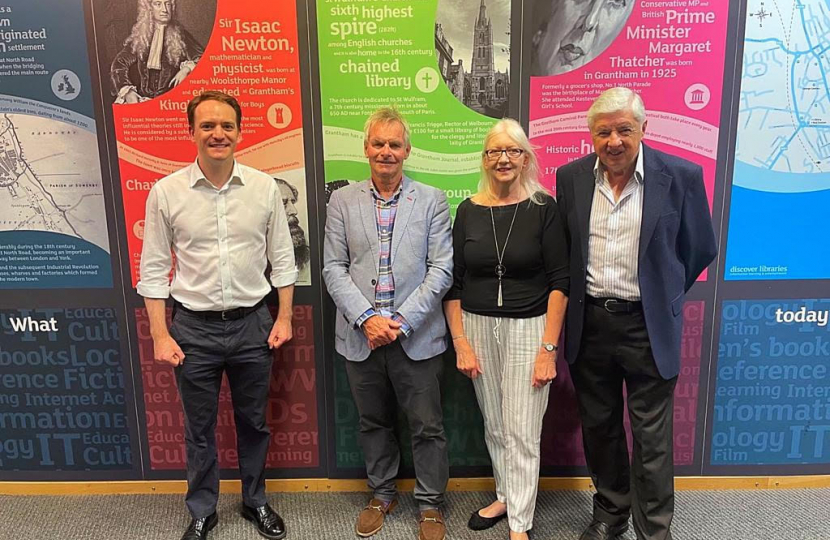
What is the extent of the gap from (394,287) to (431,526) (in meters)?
1.02

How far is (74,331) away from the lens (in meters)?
2.59

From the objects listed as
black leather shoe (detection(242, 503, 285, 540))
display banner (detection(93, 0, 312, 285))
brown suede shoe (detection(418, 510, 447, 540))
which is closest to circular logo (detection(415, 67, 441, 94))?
display banner (detection(93, 0, 312, 285))

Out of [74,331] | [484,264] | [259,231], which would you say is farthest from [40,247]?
[484,264]

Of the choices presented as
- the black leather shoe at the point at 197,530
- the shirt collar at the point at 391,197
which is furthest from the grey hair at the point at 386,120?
the black leather shoe at the point at 197,530

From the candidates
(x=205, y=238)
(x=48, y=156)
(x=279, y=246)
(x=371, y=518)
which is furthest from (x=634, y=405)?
(x=48, y=156)

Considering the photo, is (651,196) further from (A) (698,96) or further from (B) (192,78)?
(B) (192,78)

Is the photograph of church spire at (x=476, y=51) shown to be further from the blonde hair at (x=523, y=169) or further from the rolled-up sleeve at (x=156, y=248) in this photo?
the rolled-up sleeve at (x=156, y=248)

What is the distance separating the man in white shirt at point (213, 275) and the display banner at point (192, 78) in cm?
25

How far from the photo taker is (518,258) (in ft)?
6.77

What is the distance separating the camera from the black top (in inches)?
81.5

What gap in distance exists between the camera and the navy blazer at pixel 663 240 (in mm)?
1898

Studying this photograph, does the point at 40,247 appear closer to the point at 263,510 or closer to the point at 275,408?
the point at 275,408

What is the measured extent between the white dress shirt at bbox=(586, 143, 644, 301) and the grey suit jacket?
55 centimetres

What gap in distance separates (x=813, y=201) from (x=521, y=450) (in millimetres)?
1726
